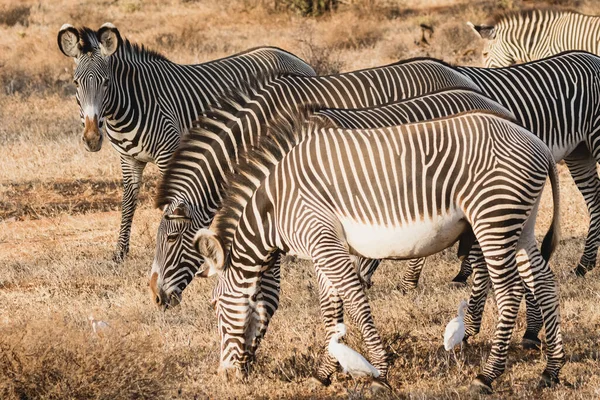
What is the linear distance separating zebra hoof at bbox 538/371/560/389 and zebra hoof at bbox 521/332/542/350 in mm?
677

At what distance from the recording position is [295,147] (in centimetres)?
540

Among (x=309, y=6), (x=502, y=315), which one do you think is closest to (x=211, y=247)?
(x=502, y=315)

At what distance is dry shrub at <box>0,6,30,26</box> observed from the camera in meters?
23.2

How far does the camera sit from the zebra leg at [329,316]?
555cm

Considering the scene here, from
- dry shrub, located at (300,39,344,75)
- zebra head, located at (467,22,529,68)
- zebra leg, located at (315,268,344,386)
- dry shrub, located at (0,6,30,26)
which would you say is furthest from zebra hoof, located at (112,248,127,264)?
dry shrub, located at (0,6,30,26)

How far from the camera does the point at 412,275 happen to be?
7586mm

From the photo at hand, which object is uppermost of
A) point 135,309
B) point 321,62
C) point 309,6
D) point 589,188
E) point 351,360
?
point 351,360

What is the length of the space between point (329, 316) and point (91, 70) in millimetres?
3778

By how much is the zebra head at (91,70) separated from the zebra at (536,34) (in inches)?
238

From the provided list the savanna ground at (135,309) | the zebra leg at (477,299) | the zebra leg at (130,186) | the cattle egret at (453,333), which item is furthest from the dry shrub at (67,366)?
the zebra leg at (130,186)

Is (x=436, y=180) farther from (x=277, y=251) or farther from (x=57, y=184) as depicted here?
(x=57, y=184)

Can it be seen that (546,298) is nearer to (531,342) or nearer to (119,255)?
(531,342)

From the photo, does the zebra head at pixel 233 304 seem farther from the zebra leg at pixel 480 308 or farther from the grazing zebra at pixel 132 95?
the grazing zebra at pixel 132 95

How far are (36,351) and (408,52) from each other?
13.6 m
